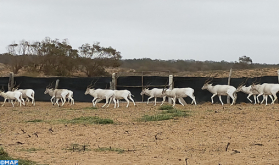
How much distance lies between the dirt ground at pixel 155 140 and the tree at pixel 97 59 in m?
32.4

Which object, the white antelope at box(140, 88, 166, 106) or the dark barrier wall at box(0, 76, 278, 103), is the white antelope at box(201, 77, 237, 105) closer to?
the dark barrier wall at box(0, 76, 278, 103)

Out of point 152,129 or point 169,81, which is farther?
point 169,81

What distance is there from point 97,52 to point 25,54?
8.02 metres

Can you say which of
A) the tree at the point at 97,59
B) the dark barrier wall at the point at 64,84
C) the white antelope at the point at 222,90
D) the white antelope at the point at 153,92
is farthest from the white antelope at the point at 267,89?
the tree at the point at 97,59

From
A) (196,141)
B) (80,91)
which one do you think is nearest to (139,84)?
(80,91)

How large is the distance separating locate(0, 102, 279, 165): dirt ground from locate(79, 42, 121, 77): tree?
32.4 meters

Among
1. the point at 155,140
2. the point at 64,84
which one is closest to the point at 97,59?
the point at 64,84

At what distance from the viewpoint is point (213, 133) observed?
426 inches

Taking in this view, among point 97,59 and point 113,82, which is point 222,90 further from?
point 97,59

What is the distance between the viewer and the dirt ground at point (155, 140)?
7.84 metres

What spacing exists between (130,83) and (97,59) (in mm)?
22649

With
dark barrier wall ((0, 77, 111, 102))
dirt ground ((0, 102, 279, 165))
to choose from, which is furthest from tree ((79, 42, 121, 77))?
dirt ground ((0, 102, 279, 165))

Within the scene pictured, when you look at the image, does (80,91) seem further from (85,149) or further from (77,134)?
(85,149)

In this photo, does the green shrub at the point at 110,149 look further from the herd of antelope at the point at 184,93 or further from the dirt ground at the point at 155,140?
the herd of antelope at the point at 184,93
